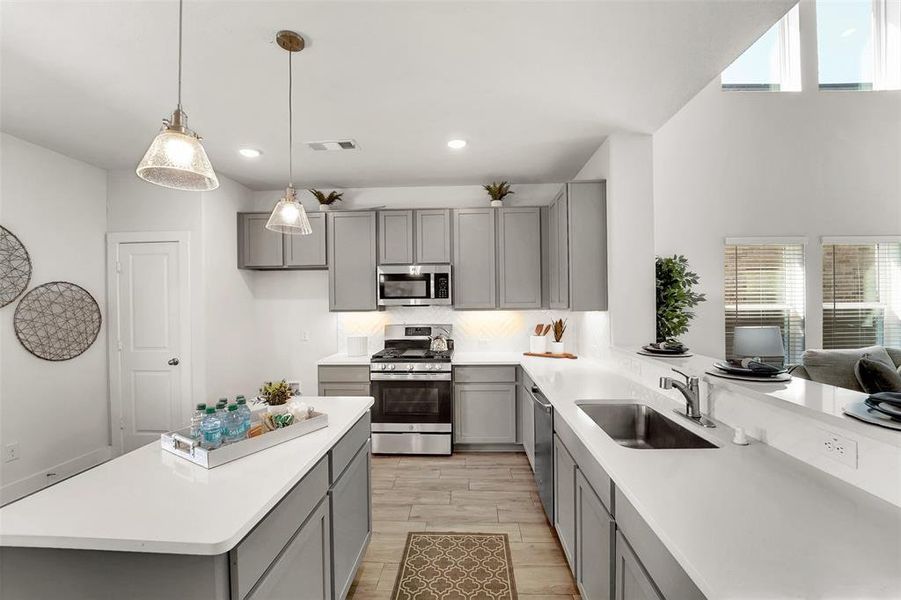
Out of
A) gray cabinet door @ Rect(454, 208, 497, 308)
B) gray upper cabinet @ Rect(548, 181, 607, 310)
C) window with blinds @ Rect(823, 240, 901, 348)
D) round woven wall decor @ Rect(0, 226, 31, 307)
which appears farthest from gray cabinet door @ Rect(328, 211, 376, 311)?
window with blinds @ Rect(823, 240, 901, 348)

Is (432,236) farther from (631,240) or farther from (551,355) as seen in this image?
(631,240)

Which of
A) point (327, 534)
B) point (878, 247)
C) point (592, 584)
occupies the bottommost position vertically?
point (592, 584)

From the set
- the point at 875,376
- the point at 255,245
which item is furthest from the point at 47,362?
the point at 875,376

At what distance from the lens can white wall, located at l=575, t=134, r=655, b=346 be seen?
3002 mm

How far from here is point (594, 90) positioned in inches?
93.8

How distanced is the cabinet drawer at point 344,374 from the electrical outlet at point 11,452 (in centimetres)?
222

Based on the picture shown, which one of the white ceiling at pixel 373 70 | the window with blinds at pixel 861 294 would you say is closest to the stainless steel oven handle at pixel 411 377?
the white ceiling at pixel 373 70

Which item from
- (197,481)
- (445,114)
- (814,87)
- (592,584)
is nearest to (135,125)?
(445,114)

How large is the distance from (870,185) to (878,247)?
0.72 meters

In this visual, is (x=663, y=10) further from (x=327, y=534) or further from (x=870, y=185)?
(x=870, y=185)

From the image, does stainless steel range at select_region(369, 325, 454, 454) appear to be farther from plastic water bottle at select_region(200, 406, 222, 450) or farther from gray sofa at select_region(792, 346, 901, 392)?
gray sofa at select_region(792, 346, 901, 392)

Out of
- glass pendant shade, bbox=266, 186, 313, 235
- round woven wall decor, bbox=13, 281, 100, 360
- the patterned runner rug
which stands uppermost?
glass pendant shade, bbox=266, 186, 313, 235

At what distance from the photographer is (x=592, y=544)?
1640mm

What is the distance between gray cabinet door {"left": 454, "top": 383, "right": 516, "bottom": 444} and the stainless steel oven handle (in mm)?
169
